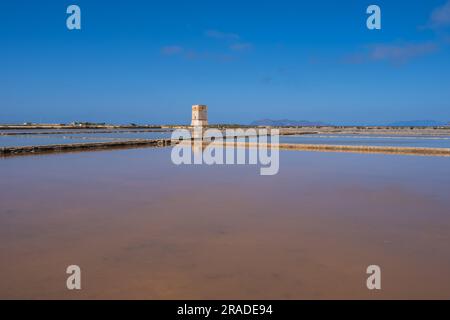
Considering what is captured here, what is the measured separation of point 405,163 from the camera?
978 cm

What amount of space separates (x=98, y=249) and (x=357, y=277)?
74.6 inches

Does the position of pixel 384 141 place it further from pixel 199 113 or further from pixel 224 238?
pixel 199 113

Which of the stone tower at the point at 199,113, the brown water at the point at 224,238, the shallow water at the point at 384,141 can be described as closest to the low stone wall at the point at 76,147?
the brown water at the point at 224,238

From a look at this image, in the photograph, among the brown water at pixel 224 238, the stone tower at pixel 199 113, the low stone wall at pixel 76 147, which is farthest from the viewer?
the stone tower at pixel 199 113

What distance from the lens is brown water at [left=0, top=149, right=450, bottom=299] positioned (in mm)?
2393

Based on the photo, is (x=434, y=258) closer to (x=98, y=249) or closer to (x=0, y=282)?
(x=98, y=249)

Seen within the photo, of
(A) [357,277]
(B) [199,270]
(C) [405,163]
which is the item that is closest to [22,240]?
(B) [199,270]

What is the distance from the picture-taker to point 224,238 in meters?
3.34

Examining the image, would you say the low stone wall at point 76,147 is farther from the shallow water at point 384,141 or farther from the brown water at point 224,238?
the shallow water at point 384,141

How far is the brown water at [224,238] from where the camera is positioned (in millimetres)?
2393

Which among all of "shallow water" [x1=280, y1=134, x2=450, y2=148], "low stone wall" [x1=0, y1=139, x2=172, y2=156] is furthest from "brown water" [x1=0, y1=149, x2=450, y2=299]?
"shallow water" [x1=280, y1=134, x2=450, y2=148]

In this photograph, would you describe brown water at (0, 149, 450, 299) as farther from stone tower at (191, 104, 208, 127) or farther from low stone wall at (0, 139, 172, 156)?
stone tower at (191, 104, 208, 127)

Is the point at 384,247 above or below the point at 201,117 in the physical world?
below
